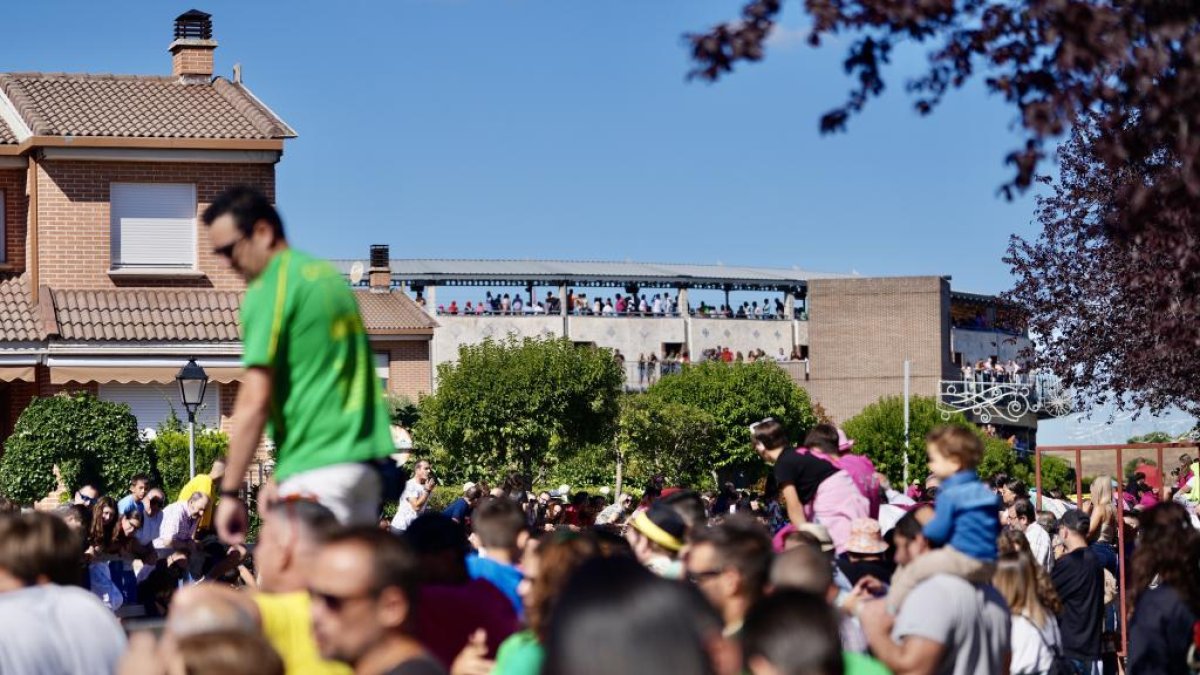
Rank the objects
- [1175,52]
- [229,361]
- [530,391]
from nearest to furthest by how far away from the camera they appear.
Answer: [1175,52], [229,361], [530,391]

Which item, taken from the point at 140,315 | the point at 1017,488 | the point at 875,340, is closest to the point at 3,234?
the point at 140,315

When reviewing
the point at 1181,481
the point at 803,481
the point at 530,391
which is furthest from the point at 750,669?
the point at 530,391

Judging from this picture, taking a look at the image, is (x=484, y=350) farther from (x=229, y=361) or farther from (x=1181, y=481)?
(x=1181, y=481)

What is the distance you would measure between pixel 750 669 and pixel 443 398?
57.4 metres

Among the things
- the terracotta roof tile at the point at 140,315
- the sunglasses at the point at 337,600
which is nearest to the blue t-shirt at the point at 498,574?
the sunglasses at the point at 337,600

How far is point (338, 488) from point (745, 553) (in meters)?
1.55

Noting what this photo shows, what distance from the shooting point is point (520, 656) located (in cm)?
557

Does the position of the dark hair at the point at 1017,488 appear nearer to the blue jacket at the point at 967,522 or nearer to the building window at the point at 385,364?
the blue jacket at the point at 967,522

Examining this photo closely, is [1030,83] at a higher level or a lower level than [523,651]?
higher

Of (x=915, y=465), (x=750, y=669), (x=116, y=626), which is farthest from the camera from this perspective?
(x=915, y=465)

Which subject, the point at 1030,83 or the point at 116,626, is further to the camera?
the point at 1030,83

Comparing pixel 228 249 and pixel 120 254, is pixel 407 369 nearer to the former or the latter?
pixel 120 254

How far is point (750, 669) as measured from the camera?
14.3 feet

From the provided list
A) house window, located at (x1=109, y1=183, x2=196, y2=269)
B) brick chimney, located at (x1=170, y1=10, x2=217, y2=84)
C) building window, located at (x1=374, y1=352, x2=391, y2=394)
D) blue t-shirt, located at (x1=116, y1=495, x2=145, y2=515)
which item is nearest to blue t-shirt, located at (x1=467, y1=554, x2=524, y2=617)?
blue t-shirt, located at (x1=116, y1=495, x2=145, y2=515)
